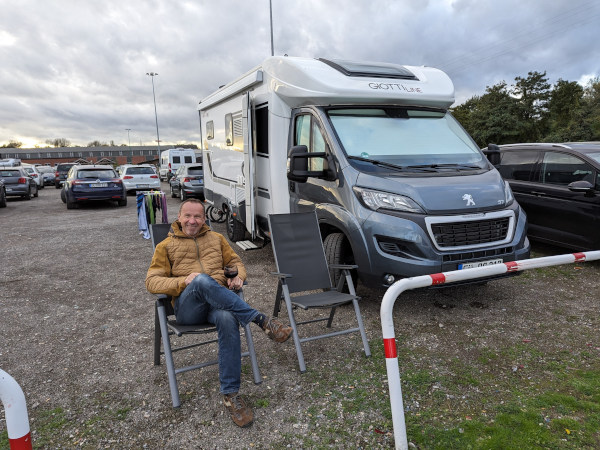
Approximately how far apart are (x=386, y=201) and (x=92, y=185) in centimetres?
1256

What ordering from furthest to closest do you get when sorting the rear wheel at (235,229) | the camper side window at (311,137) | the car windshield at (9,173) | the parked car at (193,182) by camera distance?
the car windshield at (9,173)
the parked car at (193,182)
the rear wheel at (235,229)
the camper side window at (311,137)

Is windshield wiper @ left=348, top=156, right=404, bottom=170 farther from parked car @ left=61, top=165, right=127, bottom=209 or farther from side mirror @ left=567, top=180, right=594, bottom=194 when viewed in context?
parked car @ left=61, top=165, right=127, bottom=209

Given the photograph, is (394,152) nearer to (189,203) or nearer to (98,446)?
(189,203)

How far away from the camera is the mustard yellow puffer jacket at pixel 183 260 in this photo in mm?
3234

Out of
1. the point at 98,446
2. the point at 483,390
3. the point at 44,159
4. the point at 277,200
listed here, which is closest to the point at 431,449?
the point at 483,390

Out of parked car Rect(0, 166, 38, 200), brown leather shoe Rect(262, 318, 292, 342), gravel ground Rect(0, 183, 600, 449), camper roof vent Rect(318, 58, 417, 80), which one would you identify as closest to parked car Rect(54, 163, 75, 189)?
parked car Rect(0, 166, 38, 200)

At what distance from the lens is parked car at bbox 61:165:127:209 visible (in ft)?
45.8

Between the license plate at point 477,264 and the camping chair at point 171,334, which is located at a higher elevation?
the license plate at point 477,264

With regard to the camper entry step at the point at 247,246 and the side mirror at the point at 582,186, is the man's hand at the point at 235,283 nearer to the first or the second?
the camper entry step at the point at 247,246

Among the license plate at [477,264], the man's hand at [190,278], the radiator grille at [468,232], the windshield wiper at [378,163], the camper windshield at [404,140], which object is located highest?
the camper windshield at [404,140]

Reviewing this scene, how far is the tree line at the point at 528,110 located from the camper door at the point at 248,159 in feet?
123

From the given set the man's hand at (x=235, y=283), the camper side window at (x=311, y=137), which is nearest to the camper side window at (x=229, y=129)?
the camper side window at (x=311, y=137)

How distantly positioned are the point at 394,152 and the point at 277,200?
179cm

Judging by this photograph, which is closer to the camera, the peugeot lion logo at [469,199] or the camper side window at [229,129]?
the peugeot lion logo at [469,199]
